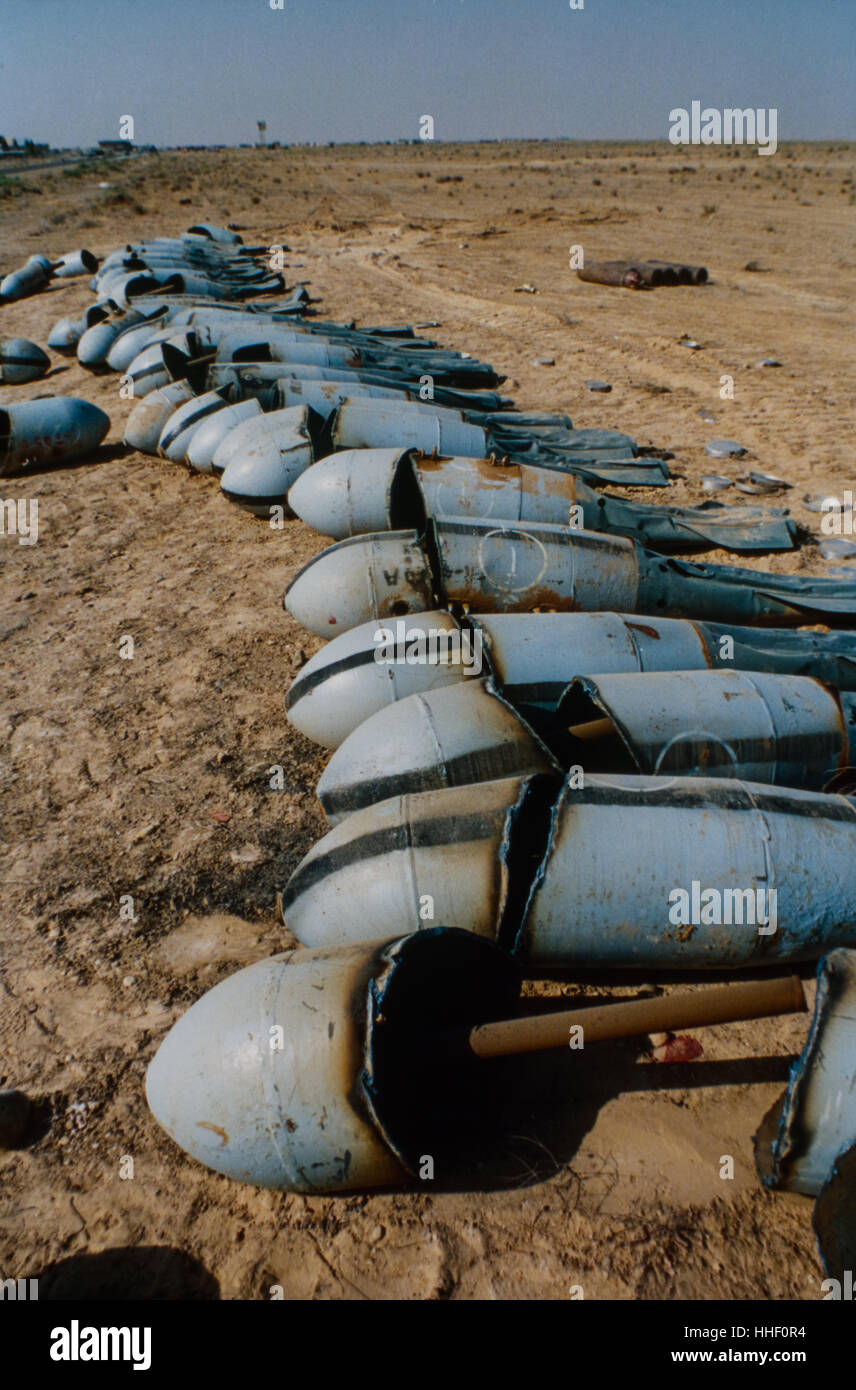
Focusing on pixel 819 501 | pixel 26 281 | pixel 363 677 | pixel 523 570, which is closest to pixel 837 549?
pixel 819 501

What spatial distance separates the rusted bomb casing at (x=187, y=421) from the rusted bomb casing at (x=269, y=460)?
1.17 metres

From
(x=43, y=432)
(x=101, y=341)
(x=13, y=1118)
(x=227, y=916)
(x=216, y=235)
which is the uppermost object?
(x=216, y=235)

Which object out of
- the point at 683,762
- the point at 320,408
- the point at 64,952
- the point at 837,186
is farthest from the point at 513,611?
the point at 837,186

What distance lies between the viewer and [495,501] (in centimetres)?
520

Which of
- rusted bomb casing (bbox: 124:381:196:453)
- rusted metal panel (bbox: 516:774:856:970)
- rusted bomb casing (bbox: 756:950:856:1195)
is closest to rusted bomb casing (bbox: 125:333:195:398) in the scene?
rusted bomb casing (bbox: 124:381:196:453)

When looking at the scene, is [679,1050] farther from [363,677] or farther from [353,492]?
[353,492]

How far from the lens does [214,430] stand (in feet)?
24.3

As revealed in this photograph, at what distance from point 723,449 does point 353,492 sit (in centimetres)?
409

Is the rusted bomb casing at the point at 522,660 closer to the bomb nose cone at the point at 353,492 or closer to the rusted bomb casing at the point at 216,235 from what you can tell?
the bomb nose cone at the point at 353,492

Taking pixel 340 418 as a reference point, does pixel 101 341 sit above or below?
above

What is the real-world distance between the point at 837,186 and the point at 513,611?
28330 mm

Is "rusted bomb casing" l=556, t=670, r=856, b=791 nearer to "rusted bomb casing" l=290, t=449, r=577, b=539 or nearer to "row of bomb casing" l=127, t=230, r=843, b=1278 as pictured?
"row of bomb casing" l=127, t=230, r=843, b=1278

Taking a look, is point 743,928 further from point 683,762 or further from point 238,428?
point 238,428

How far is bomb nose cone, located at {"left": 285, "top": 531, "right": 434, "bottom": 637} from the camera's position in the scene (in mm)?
4324
